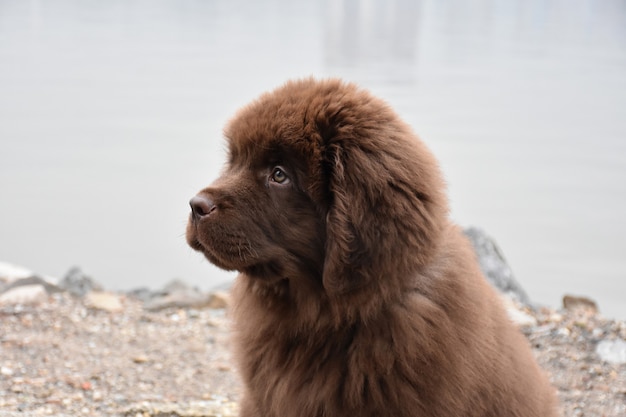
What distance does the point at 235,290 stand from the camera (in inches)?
135

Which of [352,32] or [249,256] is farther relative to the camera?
[352,32]

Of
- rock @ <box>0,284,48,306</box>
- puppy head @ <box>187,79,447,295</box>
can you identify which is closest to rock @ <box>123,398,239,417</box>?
puppy head @ <box>187,79,447,295</box>

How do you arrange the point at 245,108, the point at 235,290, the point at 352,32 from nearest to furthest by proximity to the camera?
the point at 245,108 → the point at 235,290 → the point at 352,32

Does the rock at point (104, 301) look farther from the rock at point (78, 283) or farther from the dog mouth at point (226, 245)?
the dog mouth at point (226, 245)

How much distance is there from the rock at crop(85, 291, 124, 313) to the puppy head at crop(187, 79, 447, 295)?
317 centimetres

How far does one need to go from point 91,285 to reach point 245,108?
3712mm

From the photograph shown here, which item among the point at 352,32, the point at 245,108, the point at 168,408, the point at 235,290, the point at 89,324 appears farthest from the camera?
the point at 352,32

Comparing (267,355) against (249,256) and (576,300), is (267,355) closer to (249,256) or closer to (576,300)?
(249,256)

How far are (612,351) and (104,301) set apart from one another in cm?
361

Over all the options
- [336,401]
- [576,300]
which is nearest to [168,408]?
[336,401]

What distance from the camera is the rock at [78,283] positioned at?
6270 millimetres

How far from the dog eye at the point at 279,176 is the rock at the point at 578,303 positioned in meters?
4.19

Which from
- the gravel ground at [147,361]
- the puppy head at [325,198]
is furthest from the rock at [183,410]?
the puppy head at [325,198]

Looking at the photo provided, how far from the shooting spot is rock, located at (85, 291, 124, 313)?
5.98 metres
